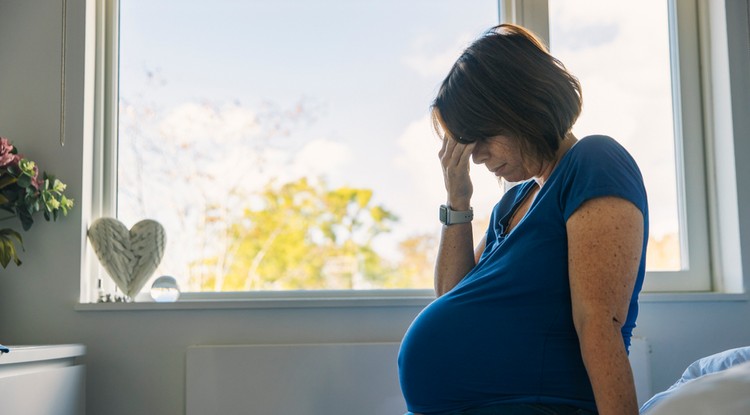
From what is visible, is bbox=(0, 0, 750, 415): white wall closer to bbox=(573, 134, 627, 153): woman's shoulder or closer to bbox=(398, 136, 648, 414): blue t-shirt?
bbox=(398, 136, 648, 414): blue t-shirt

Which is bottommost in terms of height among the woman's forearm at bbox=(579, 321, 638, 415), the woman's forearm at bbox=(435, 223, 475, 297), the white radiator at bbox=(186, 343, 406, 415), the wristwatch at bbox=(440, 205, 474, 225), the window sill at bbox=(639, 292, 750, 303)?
the white radiator at bbox=(186, 343, 406, 415)

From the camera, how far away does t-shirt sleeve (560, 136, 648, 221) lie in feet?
3.58

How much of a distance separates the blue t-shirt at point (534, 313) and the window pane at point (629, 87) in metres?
1.19

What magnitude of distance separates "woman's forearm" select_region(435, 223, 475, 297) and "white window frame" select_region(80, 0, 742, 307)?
521 millimetres

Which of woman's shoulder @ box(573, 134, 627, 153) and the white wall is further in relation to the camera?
the white wall

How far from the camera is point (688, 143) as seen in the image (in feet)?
7.50

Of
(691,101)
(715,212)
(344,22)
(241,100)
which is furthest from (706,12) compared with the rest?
(241,100)

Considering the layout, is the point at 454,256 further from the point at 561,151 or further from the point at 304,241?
the point at 304,241

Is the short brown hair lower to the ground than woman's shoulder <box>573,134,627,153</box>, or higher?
higher

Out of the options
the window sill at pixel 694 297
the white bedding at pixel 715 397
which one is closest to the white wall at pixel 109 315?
the window sill at pixel 694 297

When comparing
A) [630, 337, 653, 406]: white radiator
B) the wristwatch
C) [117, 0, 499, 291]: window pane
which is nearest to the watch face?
the wristwatch

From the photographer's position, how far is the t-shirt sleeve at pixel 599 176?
1.09 m

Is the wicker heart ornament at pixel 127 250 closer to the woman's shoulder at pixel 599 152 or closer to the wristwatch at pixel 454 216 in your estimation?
the wristwatch at pixel 454 216

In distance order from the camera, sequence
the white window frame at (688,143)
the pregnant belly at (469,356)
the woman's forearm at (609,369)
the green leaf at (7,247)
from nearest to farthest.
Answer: the woman's forearm at (609,369)
the pregnant belly at (469,356)
the green leaf at (7,247)
the white window frame at (688,143)
